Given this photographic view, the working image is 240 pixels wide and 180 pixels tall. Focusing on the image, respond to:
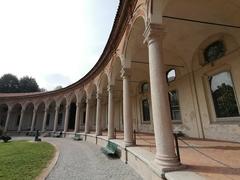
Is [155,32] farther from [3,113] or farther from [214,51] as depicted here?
[3,113]

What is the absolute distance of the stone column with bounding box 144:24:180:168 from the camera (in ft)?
14.2

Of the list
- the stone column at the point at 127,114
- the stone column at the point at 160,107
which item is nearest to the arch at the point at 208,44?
the stone column at the point at 127,114

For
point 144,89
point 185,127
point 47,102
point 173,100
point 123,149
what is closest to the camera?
point 123,149

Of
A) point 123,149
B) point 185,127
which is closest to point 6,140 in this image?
point 123,149

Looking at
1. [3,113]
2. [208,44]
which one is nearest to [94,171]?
[208,44]

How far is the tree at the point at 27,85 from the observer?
49.3m

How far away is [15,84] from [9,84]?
155 cm

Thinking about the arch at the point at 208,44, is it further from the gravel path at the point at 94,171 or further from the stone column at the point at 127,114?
the gravel path at the point at 94,171

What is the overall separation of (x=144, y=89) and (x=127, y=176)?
36.8 ft

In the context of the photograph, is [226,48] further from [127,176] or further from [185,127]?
[127,176]

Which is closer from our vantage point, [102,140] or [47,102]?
[102,140]

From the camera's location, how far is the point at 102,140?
13047 millimetres

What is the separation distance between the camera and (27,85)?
164 ft

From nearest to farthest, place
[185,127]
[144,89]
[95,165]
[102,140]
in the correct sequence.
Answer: [95,165]
[185,127]
[102,140]
[144,89]
